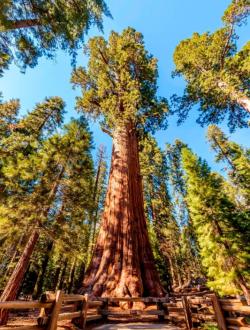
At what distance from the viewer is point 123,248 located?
7.88 metres

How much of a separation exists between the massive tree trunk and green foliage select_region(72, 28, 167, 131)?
12.4 feet

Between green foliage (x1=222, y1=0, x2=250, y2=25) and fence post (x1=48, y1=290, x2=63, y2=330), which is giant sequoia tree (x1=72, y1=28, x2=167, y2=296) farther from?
green foliage (x1=222, y1=0, x2=250, y2=25)

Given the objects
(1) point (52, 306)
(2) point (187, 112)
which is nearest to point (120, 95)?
(2) point (187, 112)

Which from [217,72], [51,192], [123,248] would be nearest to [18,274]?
[51,192]

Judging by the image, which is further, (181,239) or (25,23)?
(181,239)

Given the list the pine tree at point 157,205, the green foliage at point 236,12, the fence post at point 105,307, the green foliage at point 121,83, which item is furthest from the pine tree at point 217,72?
the fence post at point 105,307

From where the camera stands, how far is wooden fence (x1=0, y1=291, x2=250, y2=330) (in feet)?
12.2

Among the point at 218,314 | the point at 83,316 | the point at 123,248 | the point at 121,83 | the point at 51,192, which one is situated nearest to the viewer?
the point at 218,314

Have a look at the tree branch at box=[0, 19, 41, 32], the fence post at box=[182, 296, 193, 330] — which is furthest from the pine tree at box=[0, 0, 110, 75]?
the fence post at box=[182, 296, 193, 330]

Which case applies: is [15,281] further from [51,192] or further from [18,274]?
[51,192]

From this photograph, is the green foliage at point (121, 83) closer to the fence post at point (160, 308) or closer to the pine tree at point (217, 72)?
the pine tree at point (217, 72)

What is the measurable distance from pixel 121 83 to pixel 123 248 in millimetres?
10647

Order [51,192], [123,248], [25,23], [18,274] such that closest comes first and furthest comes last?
[18,274] < [25,23] < [123,248] < [51,192]

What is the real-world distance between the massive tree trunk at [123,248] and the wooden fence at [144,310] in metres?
0.58
